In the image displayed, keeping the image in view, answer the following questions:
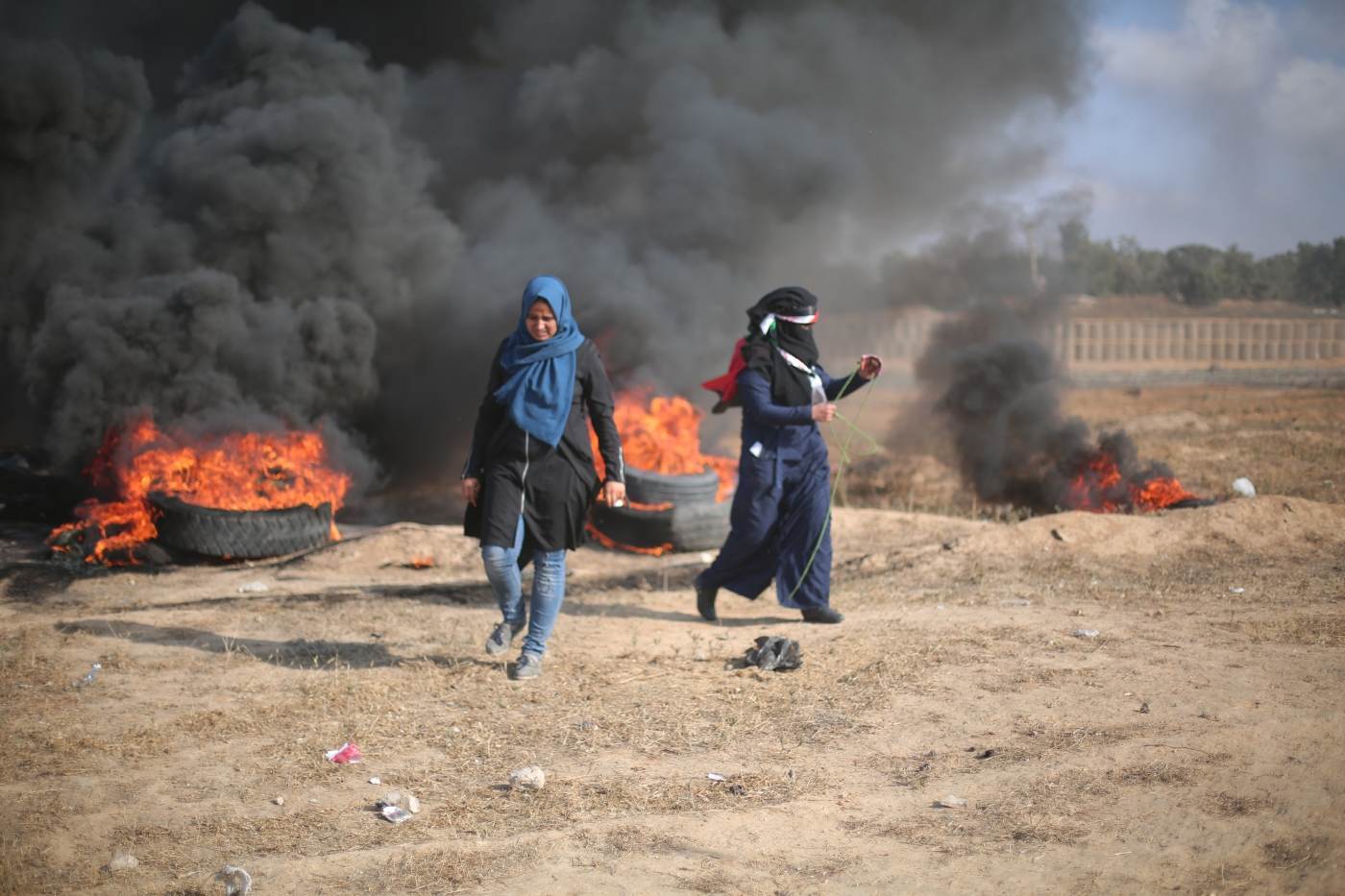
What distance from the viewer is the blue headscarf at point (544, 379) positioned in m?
5.37

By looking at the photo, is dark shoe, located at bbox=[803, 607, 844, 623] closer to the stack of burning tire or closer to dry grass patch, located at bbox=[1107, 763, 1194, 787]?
dry grass patch, located at bbox=[1107, 763, 1194, 787]

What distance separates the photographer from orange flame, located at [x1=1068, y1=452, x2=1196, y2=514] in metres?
11.5

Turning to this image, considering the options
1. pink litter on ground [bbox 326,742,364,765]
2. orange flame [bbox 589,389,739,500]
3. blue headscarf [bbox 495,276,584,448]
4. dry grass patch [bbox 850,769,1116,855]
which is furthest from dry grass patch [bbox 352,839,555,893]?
orange flame [bbox 589,389,739,500]

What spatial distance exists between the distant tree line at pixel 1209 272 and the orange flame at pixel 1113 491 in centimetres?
1051

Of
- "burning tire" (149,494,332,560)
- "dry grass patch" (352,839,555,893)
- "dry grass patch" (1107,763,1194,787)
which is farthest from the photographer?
"burning tire" (149,494,332,560)

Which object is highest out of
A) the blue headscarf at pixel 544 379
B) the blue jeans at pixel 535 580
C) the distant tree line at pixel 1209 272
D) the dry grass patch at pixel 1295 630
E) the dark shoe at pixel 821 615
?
the distant tree line at pixel 1209 272

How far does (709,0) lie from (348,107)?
8207mm

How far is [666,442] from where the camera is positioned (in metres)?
12.1

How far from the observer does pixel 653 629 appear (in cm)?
680

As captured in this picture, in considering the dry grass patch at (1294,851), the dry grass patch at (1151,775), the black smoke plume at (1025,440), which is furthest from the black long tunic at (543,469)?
the black smoke plume at (1025,440)

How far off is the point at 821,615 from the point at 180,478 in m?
7.24

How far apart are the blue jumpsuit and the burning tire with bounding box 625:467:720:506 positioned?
4.12 meters

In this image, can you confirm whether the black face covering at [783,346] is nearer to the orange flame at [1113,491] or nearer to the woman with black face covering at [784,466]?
the woman with black face covering at [784,466]

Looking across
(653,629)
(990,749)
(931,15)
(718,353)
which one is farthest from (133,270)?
(931,15)
